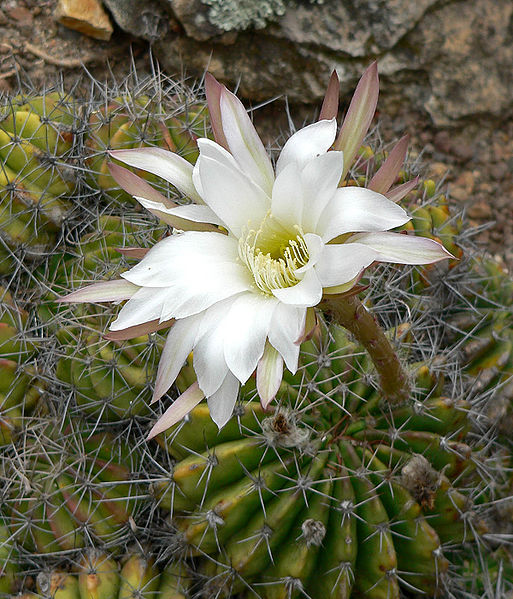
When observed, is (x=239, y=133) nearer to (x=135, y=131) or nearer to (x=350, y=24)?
(x=135, y=131)

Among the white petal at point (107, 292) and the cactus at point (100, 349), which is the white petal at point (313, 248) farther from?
the cactus at point (100, 349)

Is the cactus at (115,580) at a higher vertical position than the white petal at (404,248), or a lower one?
A: lower

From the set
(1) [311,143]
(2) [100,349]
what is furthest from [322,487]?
(1) [311,143]

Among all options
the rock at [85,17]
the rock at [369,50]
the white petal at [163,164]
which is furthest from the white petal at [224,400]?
the rock at [85,17]

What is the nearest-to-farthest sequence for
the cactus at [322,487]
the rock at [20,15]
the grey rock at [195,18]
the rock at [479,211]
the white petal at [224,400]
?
1. the white petal at [224,400]
2. the cactus at [322,487]
3. the grey rock at [195,18]
4. the rock at [20,15]
5. the rock at [479,211]

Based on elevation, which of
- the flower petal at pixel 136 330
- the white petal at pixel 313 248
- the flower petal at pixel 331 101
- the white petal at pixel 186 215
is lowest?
the flower petal at pixel 136 330

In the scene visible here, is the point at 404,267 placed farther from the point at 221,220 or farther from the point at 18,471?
the point at 18,471
